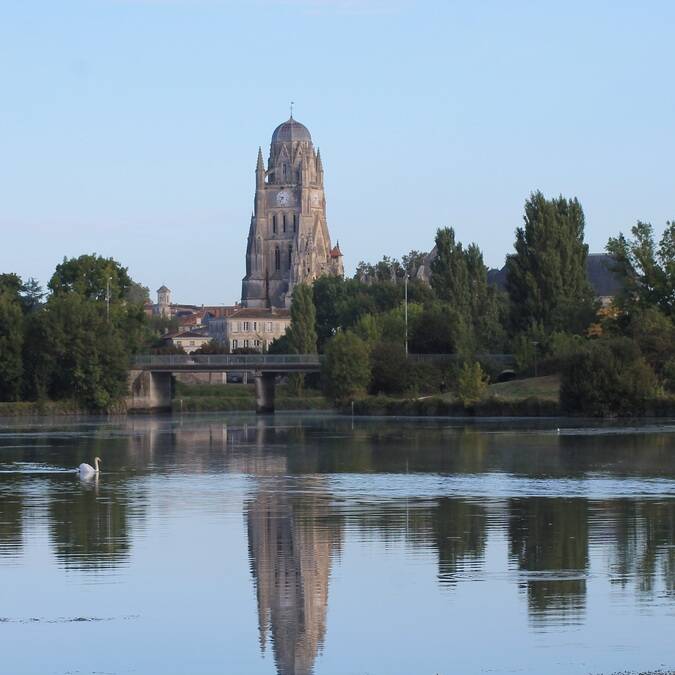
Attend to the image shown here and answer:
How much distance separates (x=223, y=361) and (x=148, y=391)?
19.7 ft

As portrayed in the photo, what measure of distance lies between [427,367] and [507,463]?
53.9m

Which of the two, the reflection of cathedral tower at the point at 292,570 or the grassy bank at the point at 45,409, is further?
the grassy bank at the point at 45,409

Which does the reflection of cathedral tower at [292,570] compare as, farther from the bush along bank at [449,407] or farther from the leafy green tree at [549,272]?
the leafy green tree at [549,272]

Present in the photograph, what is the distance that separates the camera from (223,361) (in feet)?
376

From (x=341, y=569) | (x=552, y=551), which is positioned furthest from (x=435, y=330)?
(x=341, y=569)

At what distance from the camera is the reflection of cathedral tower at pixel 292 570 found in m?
17.5

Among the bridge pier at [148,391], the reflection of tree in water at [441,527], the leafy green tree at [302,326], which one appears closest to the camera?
the reflection of tree in water at [441,527]

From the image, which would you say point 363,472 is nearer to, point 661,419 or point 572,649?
point 572,649

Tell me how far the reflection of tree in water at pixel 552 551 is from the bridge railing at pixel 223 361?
77640mm

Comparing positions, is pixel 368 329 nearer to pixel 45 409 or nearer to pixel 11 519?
pixel 45 409

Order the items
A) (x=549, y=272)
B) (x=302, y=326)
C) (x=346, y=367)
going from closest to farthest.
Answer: (x=549, y=272)
(x=346, y=367)
(x=302, y=326)

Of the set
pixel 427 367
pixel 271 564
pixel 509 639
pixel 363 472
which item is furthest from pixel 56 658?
pixel 427 367

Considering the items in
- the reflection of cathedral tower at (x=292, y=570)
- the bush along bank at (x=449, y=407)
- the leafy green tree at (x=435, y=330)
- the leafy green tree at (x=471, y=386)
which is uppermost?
the leafy green tree at (x=435, y=330)

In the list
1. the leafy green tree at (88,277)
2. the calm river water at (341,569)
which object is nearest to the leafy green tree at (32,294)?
the leafy green tree at (88,277)
